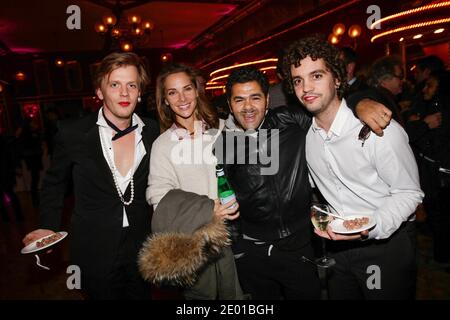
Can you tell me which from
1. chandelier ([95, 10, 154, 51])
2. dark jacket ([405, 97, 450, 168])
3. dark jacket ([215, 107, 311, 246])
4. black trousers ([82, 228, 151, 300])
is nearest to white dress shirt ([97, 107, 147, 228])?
black trousers ([82, 228, 151, 300])

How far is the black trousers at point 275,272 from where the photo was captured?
2016 mm

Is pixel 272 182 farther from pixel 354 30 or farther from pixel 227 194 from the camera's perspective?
pixel 354 30

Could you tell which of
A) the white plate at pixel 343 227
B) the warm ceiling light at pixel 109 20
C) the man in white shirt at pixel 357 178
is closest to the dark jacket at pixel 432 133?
the man in white shirt at pixel 357 178

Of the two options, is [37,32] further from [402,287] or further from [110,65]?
[402,287]

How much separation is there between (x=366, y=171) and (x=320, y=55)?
0.73 metres

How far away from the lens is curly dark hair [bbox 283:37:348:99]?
1904 mm

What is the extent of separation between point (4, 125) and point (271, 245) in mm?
14061

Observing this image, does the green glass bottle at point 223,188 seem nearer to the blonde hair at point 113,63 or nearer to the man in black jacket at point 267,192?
the man in black jacket at point 267,192

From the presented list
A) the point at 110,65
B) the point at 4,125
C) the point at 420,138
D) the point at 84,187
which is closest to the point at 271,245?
the point at 84,187

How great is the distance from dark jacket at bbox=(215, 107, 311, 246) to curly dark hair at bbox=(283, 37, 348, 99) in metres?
0.38

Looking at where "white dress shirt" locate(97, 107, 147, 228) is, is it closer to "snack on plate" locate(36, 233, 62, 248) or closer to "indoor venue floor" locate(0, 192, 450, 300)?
"snack on plate" locate(36, 233, 62, 248)

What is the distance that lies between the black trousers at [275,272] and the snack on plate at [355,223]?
0.54 metres

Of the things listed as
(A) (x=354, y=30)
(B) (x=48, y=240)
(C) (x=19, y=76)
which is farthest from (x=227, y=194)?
(C) (x=19, y=76)
